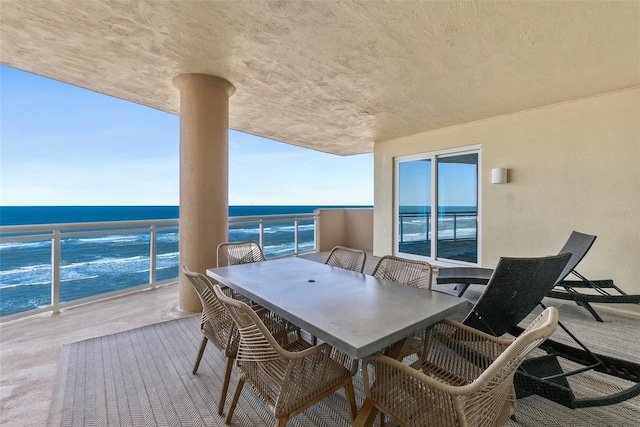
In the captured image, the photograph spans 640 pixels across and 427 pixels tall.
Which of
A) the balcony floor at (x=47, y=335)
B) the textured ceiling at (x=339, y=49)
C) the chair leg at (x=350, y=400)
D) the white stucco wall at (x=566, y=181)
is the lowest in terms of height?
the balcony floor at (x=47, y=335)

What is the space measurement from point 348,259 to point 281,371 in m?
1.57

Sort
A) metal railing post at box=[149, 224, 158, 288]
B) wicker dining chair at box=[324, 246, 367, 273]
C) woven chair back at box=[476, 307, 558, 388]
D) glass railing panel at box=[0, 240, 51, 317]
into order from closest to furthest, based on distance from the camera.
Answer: woven chair back at box=[476, 307, 558, 388]
wicker dining chair at box=[324, 246, 367, 273]
glass railing panel at box=[0, 240, 51, 317]
metal railing post at box=[149, 224, 158, 288]

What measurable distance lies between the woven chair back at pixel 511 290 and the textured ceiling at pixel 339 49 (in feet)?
6.04

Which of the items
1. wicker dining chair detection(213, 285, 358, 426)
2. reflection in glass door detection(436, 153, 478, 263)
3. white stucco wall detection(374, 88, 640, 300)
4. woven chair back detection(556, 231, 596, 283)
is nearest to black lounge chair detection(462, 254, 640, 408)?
wicker dining chair detection(213, 285, 358, 426)

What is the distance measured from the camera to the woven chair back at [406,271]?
2045mm

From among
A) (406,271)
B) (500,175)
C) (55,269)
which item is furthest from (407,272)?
(55,269)

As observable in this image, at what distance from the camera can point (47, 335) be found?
2639 millimetres

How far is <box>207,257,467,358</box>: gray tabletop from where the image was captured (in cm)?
116

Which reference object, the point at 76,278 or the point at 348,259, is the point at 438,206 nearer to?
the point at 348,259

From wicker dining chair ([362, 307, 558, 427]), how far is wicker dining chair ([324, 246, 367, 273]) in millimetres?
1118

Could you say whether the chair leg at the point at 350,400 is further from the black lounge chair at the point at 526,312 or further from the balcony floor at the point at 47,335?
the balcony floor at the point at 47,335

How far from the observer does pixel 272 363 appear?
128cm

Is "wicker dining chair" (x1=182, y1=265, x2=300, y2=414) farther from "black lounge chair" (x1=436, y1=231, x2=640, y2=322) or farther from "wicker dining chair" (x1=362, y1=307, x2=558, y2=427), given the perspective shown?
"black lounge chair" (x1=436, y1=231, x2=640, y2=322)

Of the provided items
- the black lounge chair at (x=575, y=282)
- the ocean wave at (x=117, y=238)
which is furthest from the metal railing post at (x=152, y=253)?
the black lounge chair at (x=575, y=282)
